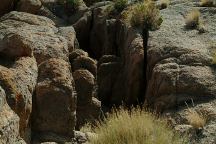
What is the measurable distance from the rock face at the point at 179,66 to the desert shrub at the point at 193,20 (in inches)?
15.3

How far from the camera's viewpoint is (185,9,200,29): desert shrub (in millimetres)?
21242

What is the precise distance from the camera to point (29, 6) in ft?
89.0

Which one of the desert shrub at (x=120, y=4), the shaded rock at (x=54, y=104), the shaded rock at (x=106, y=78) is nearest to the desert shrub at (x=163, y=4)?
the desert shrub at (x=120, y=4)

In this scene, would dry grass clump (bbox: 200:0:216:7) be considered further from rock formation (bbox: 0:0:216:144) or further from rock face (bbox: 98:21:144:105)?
rock face (bbox: 98:21:144:105)

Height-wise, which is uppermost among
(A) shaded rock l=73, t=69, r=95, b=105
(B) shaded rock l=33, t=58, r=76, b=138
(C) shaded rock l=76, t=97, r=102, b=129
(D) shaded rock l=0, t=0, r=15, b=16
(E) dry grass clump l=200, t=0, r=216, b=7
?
(E) dry grass clump l=200, t=0, r=216, b=7

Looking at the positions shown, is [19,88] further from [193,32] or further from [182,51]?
[193,32]

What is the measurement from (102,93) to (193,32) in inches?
184

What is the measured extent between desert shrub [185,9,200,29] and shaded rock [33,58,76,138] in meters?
8.71

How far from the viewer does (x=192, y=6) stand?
24609mm

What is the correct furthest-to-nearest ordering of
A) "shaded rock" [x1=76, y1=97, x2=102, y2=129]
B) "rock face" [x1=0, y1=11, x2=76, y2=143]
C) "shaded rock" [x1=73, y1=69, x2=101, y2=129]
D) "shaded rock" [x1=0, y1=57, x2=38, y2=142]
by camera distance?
"shaded rock" [x1=73, y1=69, x2=101, y2=129] → "shaded rock" [x1=76, y1=97, x2=102, y2=129] → "rock face" [x1=0, y1=11, x2=76, y2=143] → "shaded rock" [x1=0, y1=57, x2=38, y2=142]

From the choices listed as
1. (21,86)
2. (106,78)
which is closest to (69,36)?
(106,78)

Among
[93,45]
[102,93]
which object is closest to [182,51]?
[102,93]

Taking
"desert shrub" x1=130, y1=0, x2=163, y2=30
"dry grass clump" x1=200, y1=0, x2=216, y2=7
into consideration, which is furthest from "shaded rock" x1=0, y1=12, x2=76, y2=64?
"dry grass clump" x1=200, y1=0, x2=216, y2=7

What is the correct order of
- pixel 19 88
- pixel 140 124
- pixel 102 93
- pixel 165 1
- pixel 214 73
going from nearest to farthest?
pixel 140 124 < pixel 19 88 < pixel 214 73 < pixel 102 93 < pixel 165 1
